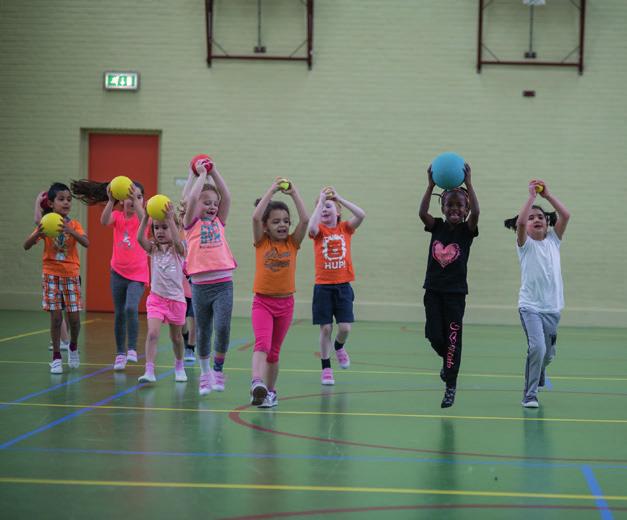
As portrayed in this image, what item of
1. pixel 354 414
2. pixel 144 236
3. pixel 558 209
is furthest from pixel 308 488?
pixel 144 236

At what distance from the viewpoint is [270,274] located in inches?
256

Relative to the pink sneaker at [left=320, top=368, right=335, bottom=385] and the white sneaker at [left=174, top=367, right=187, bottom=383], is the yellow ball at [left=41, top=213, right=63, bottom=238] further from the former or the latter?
the pink sneaker at [left=320, top=368, right=335, bottom=385]

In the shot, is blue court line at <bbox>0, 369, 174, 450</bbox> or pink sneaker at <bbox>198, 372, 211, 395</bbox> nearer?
blue court line at <bbox>0, 369, 174, 450</bbox>

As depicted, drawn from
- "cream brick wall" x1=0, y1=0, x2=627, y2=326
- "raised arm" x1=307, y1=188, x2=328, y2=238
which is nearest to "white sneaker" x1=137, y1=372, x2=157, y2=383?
"raised arm" x1=307, y1=188, x2=328, y2=238

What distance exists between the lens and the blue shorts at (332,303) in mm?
8336

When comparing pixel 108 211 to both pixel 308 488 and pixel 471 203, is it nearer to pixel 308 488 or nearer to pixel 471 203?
pixel 471 203

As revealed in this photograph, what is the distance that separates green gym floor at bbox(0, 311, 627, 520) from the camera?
4.09 meters

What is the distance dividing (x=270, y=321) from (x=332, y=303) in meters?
1.94

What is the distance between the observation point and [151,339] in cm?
781

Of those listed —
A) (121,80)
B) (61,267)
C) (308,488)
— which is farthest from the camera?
(121,80)

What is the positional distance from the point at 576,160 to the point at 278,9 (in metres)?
5.85

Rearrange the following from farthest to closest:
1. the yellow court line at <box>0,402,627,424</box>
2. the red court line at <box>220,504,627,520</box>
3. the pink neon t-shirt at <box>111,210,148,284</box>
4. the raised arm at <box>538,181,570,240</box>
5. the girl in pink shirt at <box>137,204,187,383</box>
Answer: the pink neon t-shirt at <box>111,210,148,284</box>, the girl in pink shirt at <box>137,204,187,383</box>, the raised arm at <box>538,181,570,240</box>, the yellow court line at <box>0,402,627,424</box>, the red court line at <box>220,504,627,520</box>

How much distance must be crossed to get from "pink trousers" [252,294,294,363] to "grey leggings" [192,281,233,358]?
1.40 ft

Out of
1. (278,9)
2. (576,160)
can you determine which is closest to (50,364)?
(278,9)
